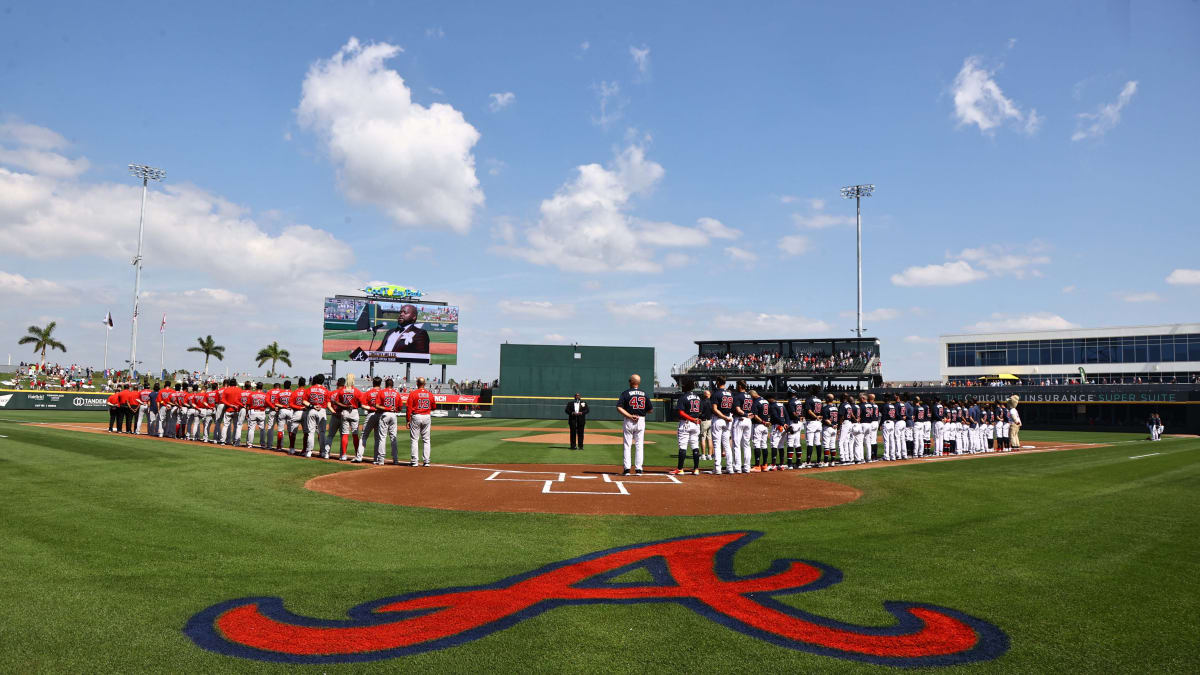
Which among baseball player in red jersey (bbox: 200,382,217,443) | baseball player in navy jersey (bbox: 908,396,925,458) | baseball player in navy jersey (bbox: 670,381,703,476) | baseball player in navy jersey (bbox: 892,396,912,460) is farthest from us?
baseball player in navy jersey (bbox: 908,396,925,458)

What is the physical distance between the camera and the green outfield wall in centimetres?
4869

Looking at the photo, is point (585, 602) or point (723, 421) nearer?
point (585, 602)

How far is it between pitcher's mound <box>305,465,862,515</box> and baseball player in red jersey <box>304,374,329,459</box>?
2799mm

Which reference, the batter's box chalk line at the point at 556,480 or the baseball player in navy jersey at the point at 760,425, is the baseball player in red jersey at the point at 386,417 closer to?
the batter's box chalk line at the point at 556,480

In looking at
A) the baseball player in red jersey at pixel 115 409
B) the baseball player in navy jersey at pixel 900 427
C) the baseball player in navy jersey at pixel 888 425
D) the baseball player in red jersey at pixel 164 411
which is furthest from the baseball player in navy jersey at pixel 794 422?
the baseball player in red jersey at pixel 115 409

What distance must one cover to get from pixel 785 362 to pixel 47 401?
175 ft

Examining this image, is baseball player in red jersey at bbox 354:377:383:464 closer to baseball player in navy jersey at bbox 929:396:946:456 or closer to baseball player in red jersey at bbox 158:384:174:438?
baseball player in red jersey at bbox 158:384:174:438

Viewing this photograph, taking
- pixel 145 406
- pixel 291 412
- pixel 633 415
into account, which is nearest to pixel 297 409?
pixel 291 412

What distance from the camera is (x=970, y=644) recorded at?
3.90 m

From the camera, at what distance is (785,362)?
56.6 meters

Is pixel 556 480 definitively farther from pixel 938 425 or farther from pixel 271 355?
pixel 271 355

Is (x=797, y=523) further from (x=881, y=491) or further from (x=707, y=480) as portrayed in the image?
(x=707, y=480)

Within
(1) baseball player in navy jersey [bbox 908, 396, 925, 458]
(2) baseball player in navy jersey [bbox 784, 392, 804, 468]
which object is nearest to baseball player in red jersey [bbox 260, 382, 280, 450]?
(2) baseball player in navy jersey [bbox 784, 392, 804, 468]

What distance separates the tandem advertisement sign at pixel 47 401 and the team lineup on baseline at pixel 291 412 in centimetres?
2675
